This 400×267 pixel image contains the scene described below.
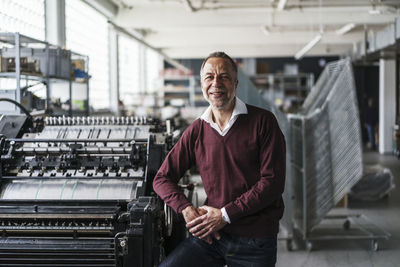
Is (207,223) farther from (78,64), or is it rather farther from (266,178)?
(78,64)

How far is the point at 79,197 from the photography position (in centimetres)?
285

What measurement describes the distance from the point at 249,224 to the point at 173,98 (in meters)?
13.4

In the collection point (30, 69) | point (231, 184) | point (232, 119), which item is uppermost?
point (30, 69)

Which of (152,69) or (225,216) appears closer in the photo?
(225,216)

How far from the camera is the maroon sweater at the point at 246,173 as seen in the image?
6.16ft

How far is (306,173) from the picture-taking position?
4285 millimetres

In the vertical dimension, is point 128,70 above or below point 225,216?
above

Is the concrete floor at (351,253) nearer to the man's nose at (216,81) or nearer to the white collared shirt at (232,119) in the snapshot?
the white collared shirt at (232,119)

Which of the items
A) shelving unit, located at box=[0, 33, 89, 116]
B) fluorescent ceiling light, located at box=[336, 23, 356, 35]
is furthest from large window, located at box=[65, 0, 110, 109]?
fluorescent ceiling light, located at box=[336, 23, 356, 35]

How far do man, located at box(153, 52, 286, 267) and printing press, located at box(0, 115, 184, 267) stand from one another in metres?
0.29

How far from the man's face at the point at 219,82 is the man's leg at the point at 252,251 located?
597mm

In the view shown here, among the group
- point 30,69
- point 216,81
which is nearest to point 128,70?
point 30,69

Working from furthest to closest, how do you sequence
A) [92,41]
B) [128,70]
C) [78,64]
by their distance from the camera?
[128,70], [92,41], [78,64]

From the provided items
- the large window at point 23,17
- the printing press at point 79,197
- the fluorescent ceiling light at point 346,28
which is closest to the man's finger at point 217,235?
the printing press at point 79,197
